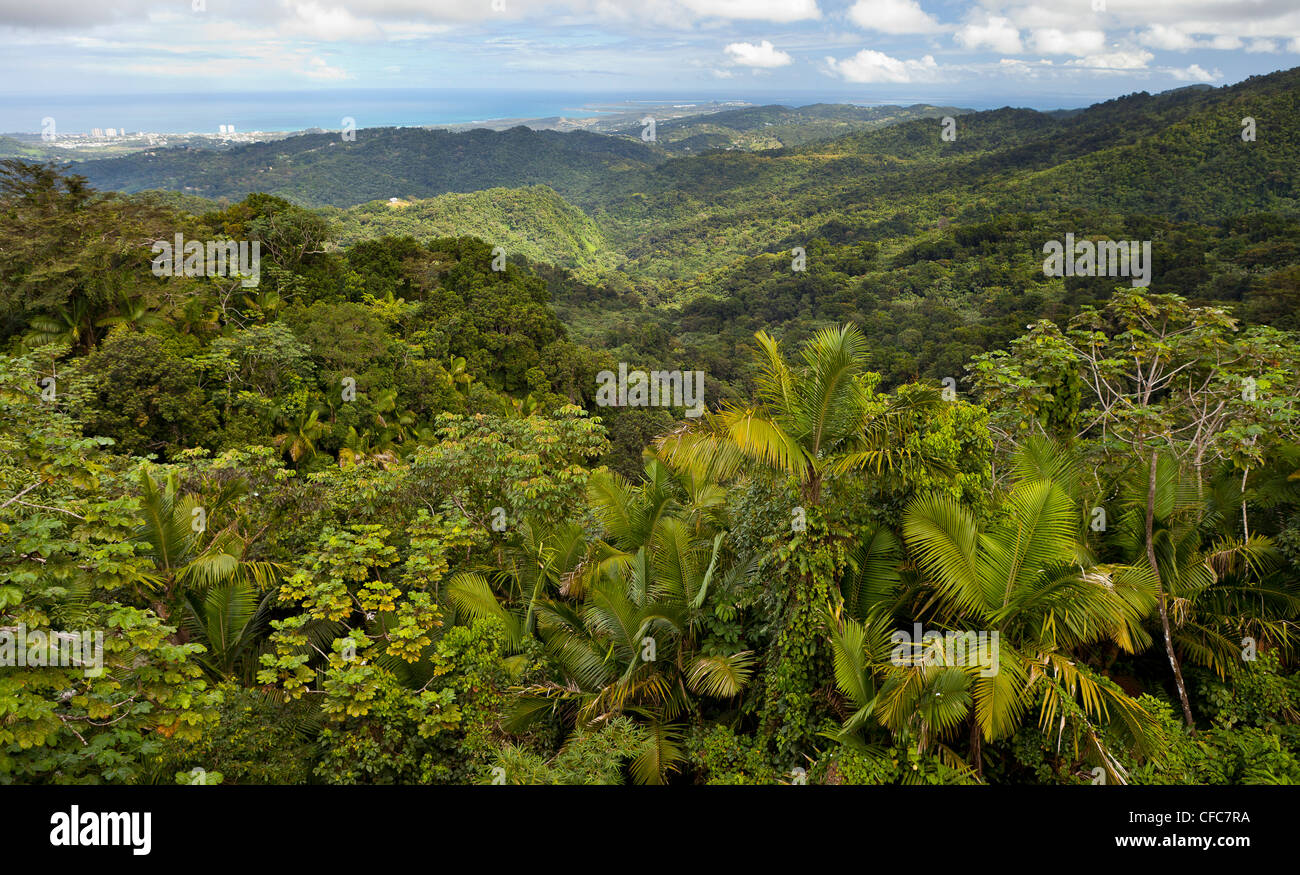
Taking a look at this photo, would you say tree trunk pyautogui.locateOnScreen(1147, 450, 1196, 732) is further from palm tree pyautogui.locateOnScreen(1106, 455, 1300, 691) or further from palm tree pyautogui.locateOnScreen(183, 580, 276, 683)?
palm tree pyautogui.locateOnScreen(183, 580, 276, 683)

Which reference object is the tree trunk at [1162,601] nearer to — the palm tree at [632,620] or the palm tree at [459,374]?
the palm tree at [632,620]

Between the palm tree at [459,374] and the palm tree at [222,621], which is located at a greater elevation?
the palm tree at [459,374]

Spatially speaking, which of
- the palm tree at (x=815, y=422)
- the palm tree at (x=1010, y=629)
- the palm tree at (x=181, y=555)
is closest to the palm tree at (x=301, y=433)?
the palm tree at (x=181, y=555)

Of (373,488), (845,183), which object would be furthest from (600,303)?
(845,183)

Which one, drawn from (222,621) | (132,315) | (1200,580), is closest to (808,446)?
(1200,580)

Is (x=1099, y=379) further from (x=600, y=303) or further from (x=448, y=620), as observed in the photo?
(x=600, y=303)

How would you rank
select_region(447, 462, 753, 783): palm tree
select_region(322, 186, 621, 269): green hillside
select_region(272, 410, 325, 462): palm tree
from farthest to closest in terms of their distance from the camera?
select_region(322, 186, 621, 269): green hillside → select_region(272, 410, 325, 462): palm tree → select_region(447, 462, 753, 783): palm tree

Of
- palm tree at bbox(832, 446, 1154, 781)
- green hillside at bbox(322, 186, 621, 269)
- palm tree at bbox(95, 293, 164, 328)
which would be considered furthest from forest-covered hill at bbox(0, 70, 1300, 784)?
green hillside at bbox(322, 186, 621, 269)
